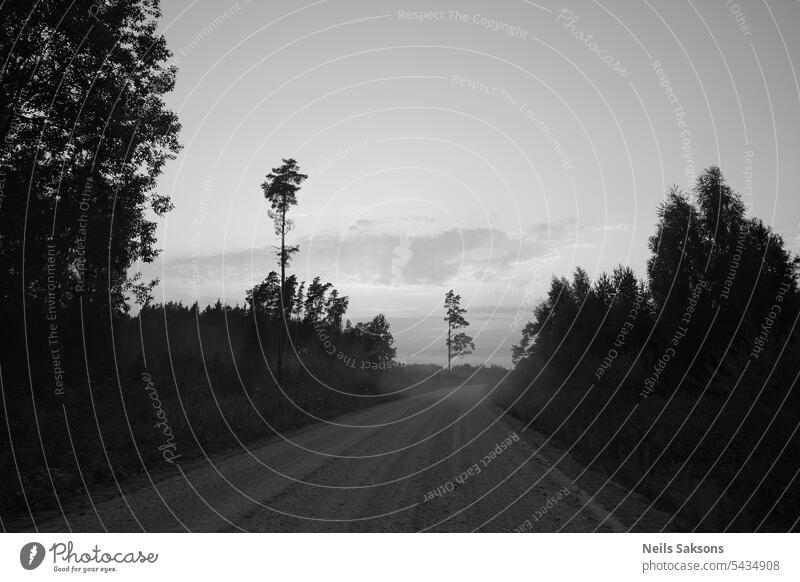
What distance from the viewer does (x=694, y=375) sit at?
63.9 ft

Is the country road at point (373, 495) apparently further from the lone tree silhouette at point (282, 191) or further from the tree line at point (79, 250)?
the lone tree silhouette at point (282, 191)

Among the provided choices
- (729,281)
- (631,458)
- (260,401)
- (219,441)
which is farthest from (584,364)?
(219,441)

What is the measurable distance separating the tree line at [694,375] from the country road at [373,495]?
1299 millimetres

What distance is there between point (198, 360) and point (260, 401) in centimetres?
1239

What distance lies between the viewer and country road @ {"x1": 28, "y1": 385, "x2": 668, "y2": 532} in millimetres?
5441

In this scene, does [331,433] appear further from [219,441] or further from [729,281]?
[729,281]
